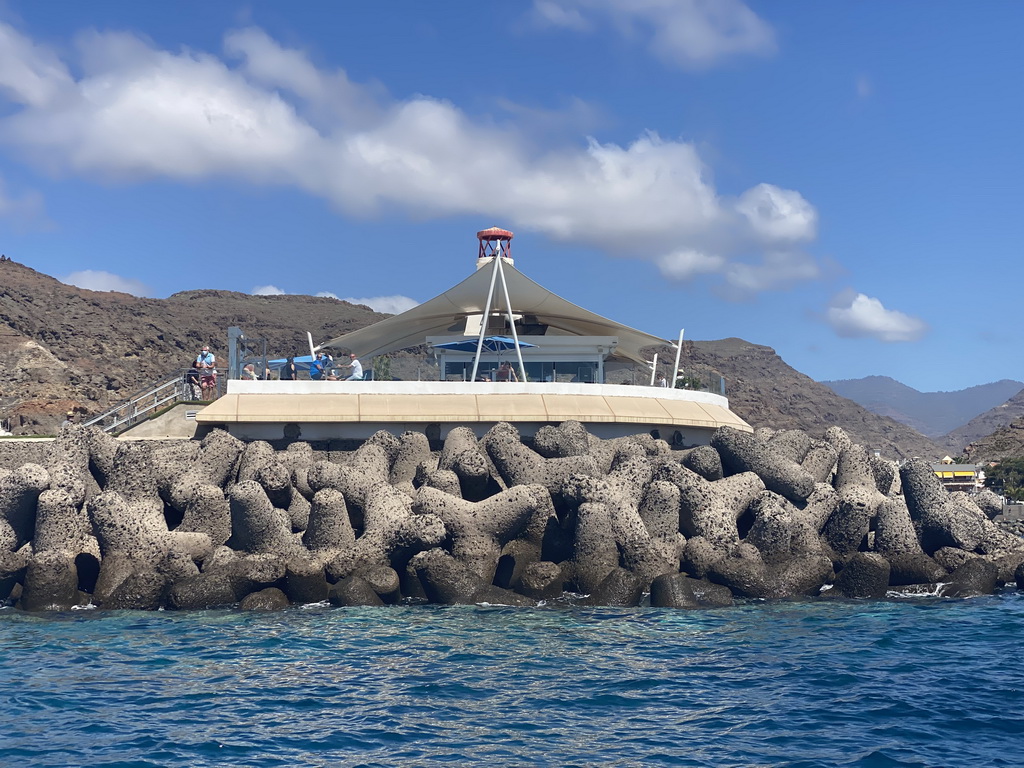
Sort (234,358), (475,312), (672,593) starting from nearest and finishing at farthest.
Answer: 1. (672,593)
2. (234,358)
3. (475,312)

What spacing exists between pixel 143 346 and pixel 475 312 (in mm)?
74387

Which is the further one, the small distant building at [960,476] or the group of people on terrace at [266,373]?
the small distant building at [960,476]

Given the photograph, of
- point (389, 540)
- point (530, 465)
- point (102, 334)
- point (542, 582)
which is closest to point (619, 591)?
point (542, 582)

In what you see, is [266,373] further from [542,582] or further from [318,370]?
[542,582]

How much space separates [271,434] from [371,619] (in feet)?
28.6

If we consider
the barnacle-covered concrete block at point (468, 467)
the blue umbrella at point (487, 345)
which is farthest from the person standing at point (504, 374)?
the barnacle-covered concrete block at point (468, 467)

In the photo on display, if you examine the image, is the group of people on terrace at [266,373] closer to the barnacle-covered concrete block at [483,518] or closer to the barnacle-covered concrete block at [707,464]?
the barnacle-covered concrete block at [483,518]

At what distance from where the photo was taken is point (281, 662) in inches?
621

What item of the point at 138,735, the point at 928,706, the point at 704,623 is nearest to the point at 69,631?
the point at 138,735

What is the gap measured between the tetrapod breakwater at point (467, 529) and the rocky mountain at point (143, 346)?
28.1ft

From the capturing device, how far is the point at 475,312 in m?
33.7

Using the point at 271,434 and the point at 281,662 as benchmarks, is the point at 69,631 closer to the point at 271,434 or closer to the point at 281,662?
the point at 281,662

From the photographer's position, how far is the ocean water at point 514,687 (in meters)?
12.2

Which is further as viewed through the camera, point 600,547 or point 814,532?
point 814,532
